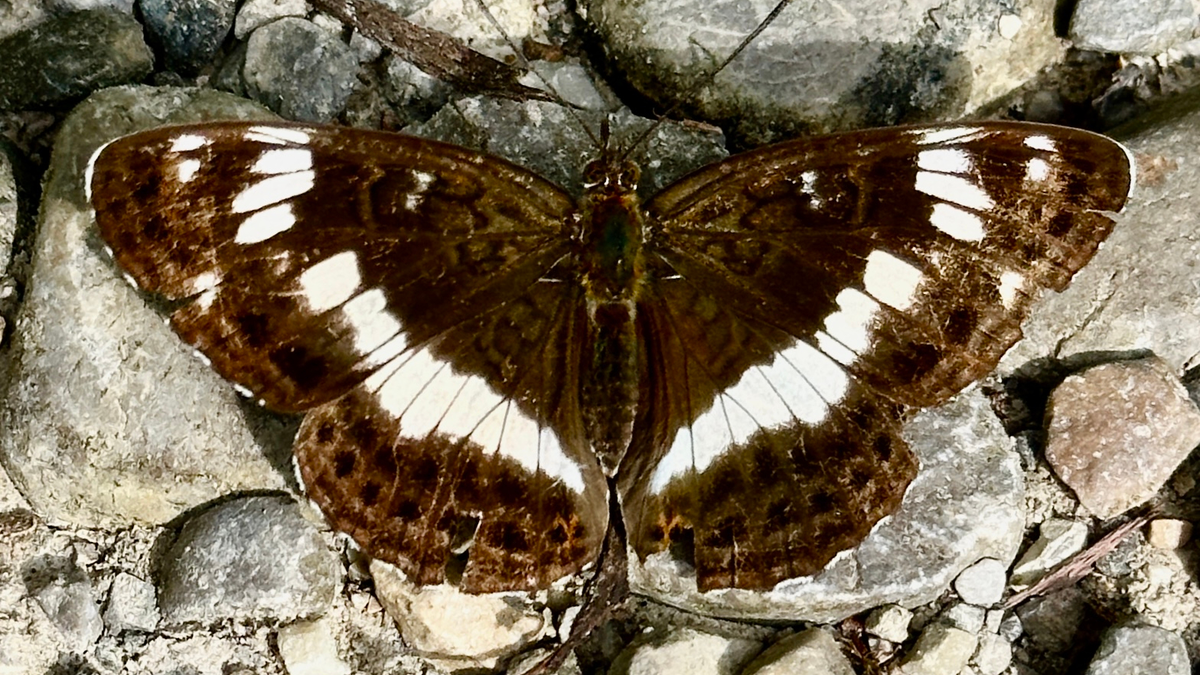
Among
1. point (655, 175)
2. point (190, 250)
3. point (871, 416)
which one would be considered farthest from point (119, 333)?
point (871, 416)

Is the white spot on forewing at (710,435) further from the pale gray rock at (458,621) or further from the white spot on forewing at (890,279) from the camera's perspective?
the pale gray rock at (458,621)

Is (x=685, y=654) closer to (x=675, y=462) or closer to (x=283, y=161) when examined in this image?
(x=675, y=462)

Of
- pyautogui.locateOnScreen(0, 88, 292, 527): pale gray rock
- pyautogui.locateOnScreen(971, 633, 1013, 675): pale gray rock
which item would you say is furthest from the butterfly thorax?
pyautogui.locateOnScreen(971, 633, 1013, 675): pale gray rock

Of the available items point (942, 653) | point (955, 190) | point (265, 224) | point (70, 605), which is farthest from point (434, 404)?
point (942, 653)

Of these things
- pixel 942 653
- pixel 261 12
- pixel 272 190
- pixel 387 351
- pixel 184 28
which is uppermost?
pixel 261 12

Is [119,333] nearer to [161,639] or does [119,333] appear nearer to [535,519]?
[161,639]

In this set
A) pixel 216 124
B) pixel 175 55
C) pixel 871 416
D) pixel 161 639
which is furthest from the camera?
pixel 175 55
